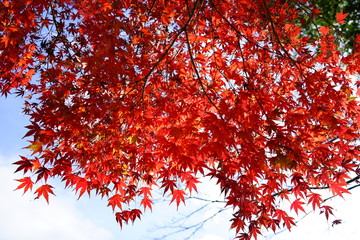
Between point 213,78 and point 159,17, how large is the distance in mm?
1787

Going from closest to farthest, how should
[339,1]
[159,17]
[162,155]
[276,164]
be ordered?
[276,164]
[162,155]
[159,17]
[339,1]

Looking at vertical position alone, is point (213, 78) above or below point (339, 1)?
below

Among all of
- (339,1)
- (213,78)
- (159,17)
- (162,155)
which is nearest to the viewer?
(162,155)

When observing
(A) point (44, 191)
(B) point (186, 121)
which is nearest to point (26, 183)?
(A) point (44, 191)

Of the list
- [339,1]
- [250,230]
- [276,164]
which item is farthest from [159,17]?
[339,1]

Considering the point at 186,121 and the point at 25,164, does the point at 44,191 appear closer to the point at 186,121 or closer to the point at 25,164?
the point at 25,164

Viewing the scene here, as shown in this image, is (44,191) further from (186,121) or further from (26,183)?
(186,121)

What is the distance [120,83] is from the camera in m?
3.64

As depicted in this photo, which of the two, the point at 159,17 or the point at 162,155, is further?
the point at 159,17

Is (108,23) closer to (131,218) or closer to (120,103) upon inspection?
(120,103)

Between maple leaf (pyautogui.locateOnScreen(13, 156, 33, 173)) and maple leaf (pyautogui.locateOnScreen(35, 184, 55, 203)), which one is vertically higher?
maple leaf (pyautogui.locateOnScreen(13, 156, 33, 173))

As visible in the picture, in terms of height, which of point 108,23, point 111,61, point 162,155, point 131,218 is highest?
point 108,23

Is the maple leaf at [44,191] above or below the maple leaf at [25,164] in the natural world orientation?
below

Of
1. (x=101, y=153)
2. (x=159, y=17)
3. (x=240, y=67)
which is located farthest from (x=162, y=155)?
(x=159, y=17)
